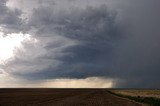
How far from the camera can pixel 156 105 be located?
130 ft

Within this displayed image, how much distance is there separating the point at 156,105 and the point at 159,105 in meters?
0.67

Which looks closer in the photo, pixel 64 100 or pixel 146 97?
pixel 64 100

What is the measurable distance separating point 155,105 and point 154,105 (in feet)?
0.86

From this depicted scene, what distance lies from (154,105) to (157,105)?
1024 millimetres

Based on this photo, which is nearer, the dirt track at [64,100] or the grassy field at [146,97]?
the dirt track at [64,100]

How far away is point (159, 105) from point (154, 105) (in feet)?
4.21

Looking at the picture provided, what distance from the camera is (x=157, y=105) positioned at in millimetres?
39250

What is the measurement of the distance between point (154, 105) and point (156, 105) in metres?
0.61

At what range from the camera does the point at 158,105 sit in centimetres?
3906

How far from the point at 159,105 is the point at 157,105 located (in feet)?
0.98

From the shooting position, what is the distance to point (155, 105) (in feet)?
131

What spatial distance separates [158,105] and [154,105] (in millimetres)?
1225

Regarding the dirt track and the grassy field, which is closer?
the dirt track

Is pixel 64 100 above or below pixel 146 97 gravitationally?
below
